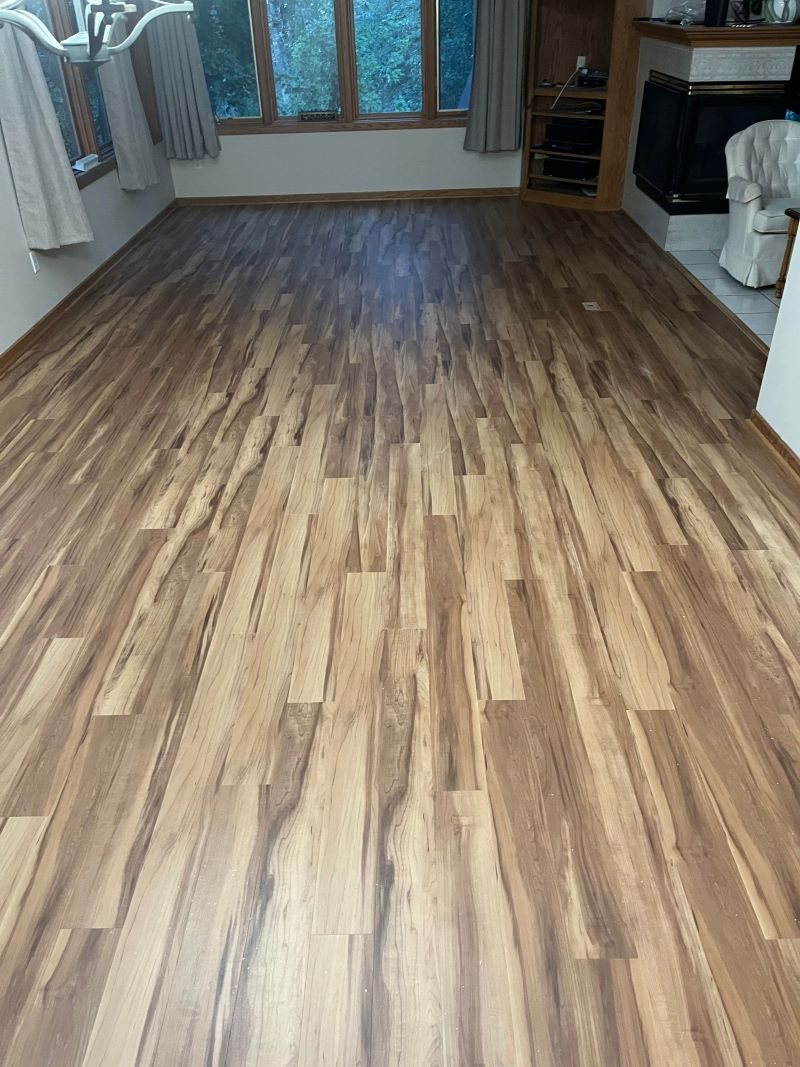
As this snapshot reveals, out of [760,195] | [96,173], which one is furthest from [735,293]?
[96,173]

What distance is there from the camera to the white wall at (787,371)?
108 inches

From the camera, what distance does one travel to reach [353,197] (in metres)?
6.79

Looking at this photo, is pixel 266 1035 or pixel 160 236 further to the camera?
pixel 160 236

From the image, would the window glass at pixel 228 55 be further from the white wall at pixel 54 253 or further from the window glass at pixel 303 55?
the white wall at pixel 54 253

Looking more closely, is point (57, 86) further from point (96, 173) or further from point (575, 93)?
point (575, 93)

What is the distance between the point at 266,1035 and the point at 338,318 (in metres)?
3.67

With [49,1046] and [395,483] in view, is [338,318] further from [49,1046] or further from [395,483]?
[49,1046]

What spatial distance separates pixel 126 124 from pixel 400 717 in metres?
4.86

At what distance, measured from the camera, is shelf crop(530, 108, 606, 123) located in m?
5.86

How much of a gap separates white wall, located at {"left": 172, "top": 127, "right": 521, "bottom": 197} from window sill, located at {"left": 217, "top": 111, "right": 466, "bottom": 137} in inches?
1.2

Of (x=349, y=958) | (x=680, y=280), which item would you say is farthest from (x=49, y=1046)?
(x=680, y=280)

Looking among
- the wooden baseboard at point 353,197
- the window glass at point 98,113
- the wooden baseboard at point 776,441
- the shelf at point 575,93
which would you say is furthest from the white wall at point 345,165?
the wooden baseboard at point 776,441

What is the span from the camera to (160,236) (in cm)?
601

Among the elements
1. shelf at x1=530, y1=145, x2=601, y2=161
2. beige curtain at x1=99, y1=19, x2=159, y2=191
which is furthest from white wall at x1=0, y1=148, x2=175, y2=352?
shelf at x1=530, y1=145, x2=601, y2=161
